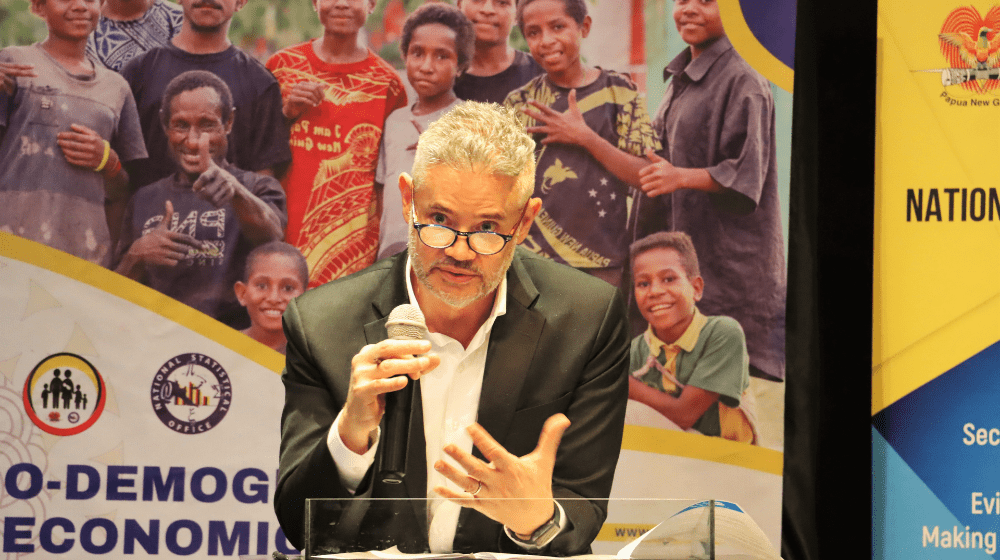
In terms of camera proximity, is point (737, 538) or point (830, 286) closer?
point (737, 538)

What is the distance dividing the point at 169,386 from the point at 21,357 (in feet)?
1.86

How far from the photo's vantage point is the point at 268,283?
3193mm

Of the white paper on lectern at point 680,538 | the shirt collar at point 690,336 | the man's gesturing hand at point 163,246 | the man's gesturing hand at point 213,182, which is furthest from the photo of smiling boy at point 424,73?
the white paper on lectern at point 680,538

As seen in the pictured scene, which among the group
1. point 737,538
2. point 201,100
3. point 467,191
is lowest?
point 737,538

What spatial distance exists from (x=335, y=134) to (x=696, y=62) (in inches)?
55.5

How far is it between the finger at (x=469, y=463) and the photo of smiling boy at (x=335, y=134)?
184cm

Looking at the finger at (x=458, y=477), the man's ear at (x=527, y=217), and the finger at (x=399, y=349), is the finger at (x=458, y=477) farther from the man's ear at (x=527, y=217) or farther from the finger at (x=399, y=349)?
the man's ear at (x=527, y=217)

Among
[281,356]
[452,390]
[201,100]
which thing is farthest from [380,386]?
[201,100]

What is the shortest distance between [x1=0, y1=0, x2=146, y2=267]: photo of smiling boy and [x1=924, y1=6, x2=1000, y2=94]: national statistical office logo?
3117mm

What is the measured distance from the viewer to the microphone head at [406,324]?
5.15 feet

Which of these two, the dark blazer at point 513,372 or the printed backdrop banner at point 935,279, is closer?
the dark blazer at point 513,372

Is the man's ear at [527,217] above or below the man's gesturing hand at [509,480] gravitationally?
above

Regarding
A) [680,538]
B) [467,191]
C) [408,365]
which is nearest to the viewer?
[680,538]

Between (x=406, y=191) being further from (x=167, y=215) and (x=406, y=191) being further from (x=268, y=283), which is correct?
(x=167, y=215)
